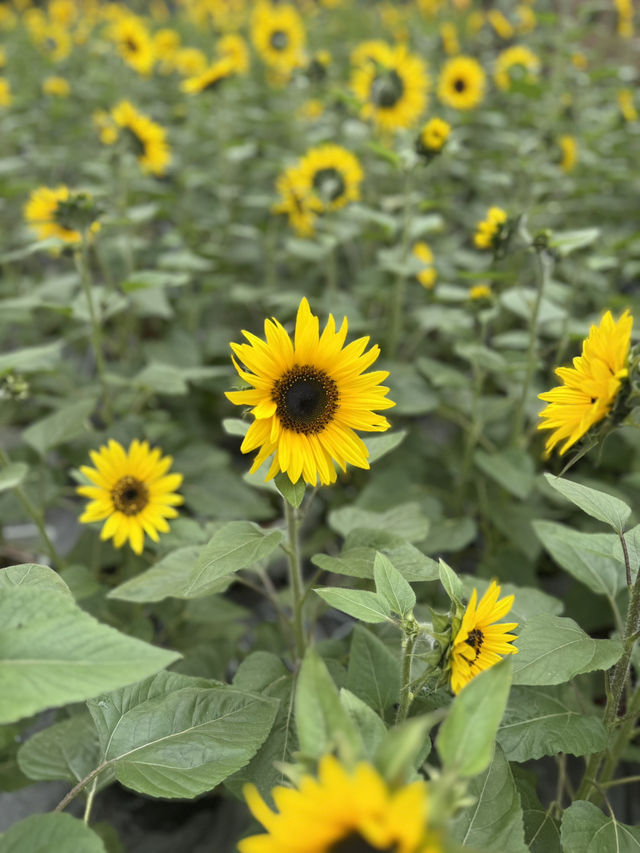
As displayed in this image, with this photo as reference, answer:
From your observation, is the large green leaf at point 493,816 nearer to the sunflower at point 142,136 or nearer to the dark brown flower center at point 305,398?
the dark brown flower center at point 305,398

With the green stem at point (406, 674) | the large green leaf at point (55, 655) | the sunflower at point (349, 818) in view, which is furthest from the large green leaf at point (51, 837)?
the green stem at point (406, 674)

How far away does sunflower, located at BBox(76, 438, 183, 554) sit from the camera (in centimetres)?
131

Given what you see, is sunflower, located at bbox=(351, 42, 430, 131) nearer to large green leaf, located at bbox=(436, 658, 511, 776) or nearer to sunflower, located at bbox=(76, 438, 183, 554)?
sunflower, located at bbox=(76, 438, 183, 554)

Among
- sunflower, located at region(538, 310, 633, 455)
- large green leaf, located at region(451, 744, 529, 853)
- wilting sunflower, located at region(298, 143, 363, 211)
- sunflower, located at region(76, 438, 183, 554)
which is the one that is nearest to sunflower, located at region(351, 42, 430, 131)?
wilting sunflower, located at region(298, 143, 363, 211)

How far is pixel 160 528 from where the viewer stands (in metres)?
1.31

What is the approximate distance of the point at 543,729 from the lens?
93cm

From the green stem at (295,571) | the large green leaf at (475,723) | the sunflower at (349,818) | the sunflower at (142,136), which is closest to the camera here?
the sunflower at (349,818)

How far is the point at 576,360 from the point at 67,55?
5.36 meters

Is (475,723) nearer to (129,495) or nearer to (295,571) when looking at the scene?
(295,571)

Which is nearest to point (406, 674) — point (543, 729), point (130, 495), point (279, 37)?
point (543, 729)

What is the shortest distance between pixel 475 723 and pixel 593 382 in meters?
0.38

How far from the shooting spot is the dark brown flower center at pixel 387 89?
2.26m

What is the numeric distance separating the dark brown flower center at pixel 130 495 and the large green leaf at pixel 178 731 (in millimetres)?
446

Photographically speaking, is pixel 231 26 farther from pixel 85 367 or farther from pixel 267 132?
pixel 85 367
